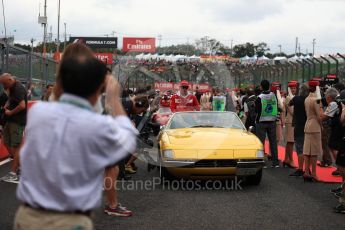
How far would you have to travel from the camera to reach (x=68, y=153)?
7.94 feet

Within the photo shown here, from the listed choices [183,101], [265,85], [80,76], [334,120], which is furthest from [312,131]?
[80,76]

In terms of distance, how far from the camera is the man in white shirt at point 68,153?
2420mm

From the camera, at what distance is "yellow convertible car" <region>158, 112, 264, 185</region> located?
8.20m

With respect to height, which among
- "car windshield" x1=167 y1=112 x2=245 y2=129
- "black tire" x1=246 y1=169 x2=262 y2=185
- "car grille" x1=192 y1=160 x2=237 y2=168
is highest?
"car windshield" x1=167 y1=112 x2=245 y2=129

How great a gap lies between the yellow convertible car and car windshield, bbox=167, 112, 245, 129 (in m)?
0.62

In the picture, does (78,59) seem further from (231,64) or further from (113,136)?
(231,64)

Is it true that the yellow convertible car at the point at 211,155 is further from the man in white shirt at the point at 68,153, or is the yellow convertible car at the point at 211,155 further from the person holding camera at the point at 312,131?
the man in white shirt at the point at 68,153

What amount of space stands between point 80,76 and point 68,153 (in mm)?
365

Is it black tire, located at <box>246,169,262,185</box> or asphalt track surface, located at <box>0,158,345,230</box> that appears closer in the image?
asphalt track surface, located at <box>0,158,345,230</box>

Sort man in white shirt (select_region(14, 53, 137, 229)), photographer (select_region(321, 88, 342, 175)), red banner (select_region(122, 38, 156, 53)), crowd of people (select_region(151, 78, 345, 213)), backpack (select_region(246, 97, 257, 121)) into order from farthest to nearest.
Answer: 1. red banner (select_region(122, 38, 156, 53))
2. backpack (select_region(246, 97, 257, 121))
3. crowd of people (select_region(151, 78, 345, 213))
4. photographer (select_region(321, 88, 342, 175))
5. man in white shirt (select_region(14, 53, 137, 229))

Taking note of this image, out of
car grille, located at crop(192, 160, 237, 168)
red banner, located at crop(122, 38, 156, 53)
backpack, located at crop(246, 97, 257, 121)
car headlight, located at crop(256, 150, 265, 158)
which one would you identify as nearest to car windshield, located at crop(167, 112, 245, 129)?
car headlight, located at crop(256, 150, 265, 158)

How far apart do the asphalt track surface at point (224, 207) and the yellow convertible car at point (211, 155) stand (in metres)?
0.28

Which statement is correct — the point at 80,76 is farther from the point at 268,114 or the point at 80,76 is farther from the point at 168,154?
the point at 268,114

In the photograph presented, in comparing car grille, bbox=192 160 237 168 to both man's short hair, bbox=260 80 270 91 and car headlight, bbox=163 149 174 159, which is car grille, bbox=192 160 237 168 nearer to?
car headlight, bbox=163 149 174 159
